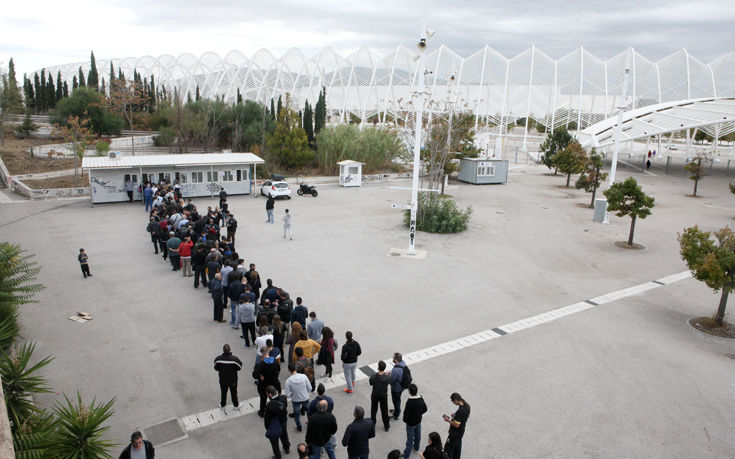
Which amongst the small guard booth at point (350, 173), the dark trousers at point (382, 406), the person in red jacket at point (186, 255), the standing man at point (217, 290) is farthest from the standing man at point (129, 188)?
the dark trousers at point (382, 406)

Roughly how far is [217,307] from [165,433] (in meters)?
4.13

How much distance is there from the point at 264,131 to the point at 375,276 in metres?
27.0

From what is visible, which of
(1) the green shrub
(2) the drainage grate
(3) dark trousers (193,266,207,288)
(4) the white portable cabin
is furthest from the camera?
(4) the white portable cabin

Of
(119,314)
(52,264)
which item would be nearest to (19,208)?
(52,264)

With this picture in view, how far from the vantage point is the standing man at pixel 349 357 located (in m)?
7.87

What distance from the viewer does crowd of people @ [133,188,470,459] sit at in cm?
598

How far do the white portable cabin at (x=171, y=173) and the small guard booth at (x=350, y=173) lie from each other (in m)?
7.45

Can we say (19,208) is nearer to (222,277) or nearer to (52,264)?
(52,264)

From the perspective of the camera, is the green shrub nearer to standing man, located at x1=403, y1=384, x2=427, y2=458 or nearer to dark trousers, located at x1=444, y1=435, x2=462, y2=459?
standing man, located at x1=403, y1=384, x2=427, y2=458

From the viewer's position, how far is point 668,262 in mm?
17250

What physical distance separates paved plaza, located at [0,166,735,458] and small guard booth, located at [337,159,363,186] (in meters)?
12.4

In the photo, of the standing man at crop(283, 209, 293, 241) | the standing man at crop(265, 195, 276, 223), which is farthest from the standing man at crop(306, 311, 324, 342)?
the standing man at crop(265, 195, 276, 223)

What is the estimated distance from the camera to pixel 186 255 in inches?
549

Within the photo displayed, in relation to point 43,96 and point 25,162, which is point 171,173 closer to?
point 25,162
